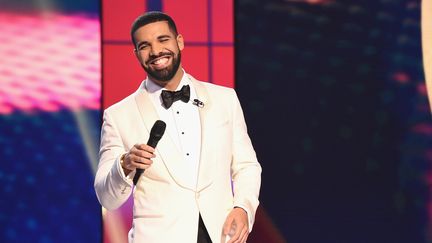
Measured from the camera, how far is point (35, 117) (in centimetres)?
328

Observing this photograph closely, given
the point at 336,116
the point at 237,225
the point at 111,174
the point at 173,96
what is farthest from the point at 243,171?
the point at 336,116

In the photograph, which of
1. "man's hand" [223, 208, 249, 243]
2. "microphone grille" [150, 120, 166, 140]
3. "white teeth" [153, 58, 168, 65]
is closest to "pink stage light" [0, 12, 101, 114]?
"white teeth" [153, 58, 168, 65]

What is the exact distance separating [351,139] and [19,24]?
1.79 metres

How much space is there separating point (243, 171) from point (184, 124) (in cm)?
26

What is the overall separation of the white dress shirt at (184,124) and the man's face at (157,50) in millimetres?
87

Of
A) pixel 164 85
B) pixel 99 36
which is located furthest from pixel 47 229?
pixel 164 85

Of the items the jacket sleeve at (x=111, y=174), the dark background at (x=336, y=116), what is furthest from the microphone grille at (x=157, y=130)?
the dark background at (x=336, y=116)

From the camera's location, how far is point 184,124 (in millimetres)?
2365

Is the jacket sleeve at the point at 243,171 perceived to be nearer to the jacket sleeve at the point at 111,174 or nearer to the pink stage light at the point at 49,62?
the jacket sleeve at the point at 111,174

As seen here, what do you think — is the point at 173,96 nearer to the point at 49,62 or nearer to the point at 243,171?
the point at 243,171

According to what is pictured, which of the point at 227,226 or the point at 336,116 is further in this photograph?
the point at 336,116

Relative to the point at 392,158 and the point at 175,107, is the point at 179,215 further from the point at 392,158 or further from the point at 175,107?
the point at 392,158

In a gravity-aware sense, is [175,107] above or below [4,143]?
above

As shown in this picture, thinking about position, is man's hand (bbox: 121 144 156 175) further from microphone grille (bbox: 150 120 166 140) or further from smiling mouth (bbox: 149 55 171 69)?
smiling mouth (bbox: 149 55 171 69)
